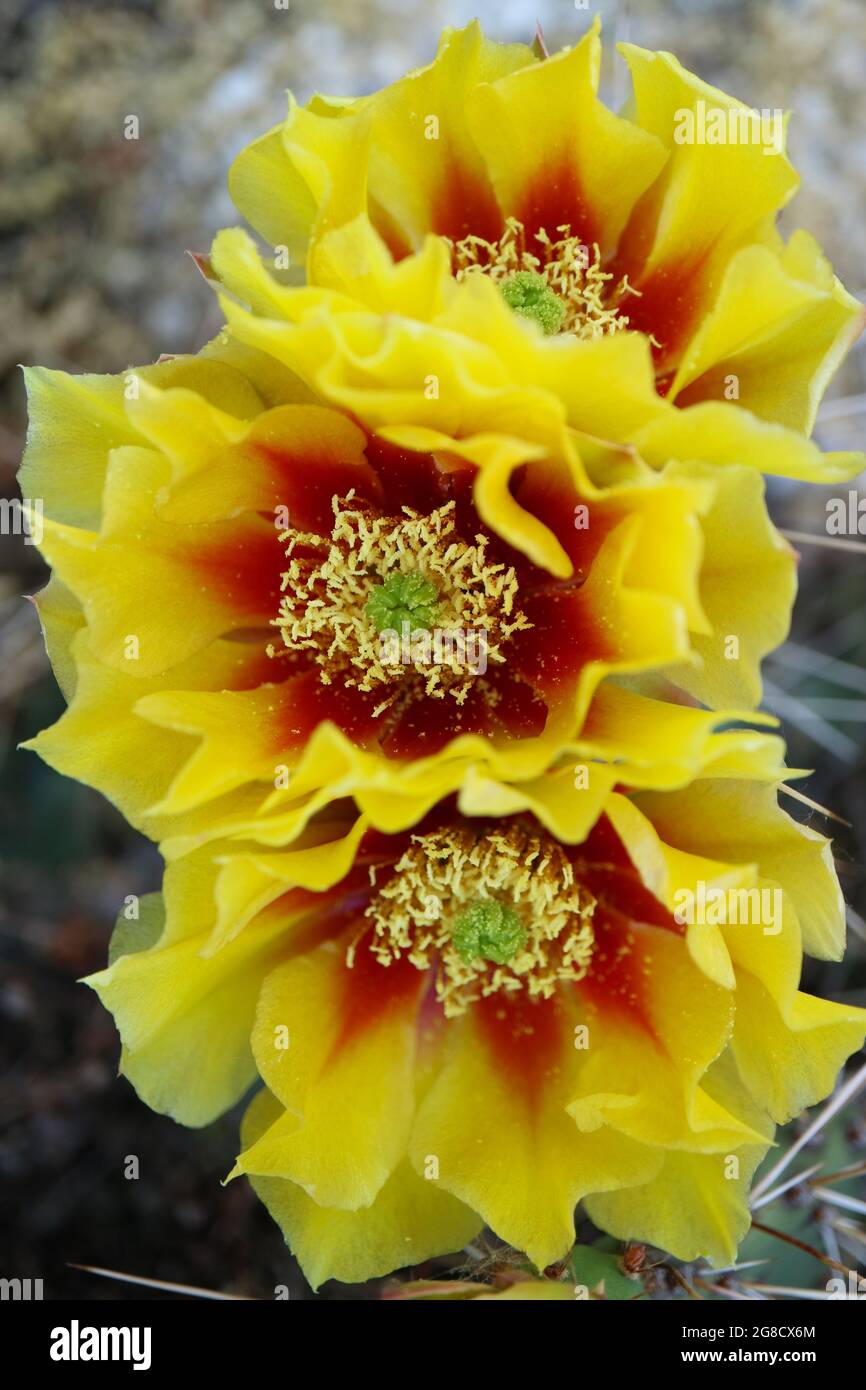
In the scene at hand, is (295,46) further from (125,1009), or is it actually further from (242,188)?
(125,1009)

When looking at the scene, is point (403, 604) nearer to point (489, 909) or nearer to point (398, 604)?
point (398, 604)

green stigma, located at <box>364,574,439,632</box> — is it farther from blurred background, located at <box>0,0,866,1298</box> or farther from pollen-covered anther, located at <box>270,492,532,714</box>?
blurred background, located at <box>0,0,866,1298</box>
